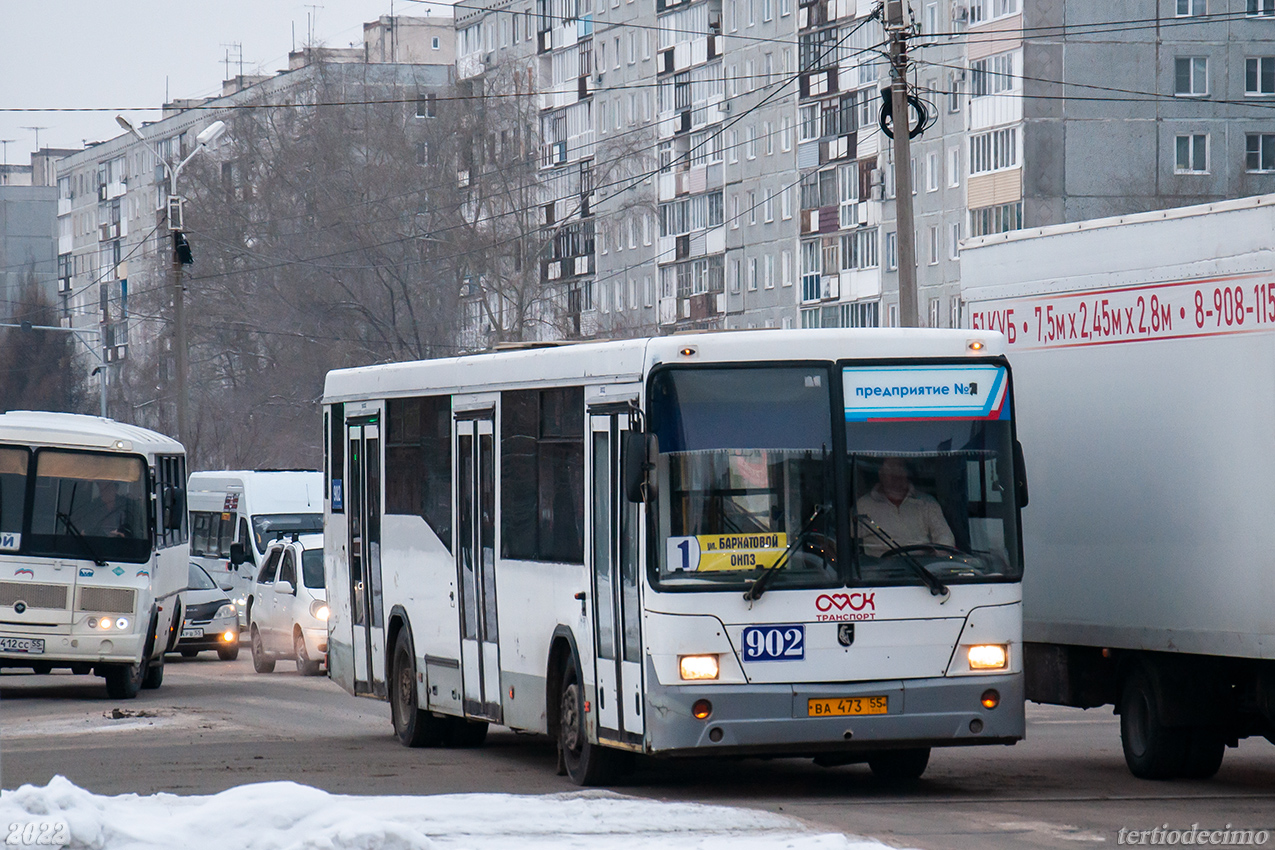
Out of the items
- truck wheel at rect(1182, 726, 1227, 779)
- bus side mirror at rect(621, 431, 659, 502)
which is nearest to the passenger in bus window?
bus side mirror at rect(621, 431, 659, 502)

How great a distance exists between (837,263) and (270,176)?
21.6 metres

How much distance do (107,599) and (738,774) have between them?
40.8 ft

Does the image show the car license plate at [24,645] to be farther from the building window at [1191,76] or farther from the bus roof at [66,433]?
the building window at [1191,76]

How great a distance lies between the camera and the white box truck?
13016 mm

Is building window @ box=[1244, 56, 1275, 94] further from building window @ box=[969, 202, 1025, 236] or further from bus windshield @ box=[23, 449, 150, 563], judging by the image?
bus windshield @ box=[23, 449, 150, 563]

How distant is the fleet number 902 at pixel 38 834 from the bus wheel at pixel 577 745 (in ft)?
15.5

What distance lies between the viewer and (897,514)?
1317 centimetres

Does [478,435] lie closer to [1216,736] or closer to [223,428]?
[1216,736]

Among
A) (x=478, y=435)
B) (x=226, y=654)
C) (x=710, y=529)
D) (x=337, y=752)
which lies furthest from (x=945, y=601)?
(x=226, y=654)

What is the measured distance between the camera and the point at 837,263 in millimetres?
80875

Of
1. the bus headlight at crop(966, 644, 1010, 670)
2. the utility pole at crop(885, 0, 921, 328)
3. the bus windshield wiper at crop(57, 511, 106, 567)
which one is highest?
the utility pole at crop(885, 0, 921, 328)

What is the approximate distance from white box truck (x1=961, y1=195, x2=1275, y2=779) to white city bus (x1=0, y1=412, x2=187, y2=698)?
42.2ft

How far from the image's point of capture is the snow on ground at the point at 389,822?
9.65m

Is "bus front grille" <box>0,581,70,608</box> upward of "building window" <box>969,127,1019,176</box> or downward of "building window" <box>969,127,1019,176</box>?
downward
